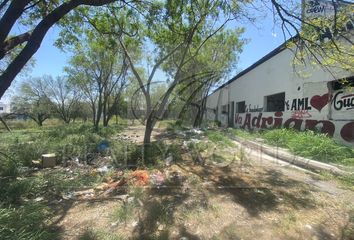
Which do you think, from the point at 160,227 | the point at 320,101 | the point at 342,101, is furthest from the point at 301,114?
the point at 160,227

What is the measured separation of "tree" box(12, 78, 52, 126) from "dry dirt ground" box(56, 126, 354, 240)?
1536 inches

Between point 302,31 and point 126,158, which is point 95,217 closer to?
point 126,158

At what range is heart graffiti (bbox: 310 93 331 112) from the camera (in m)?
11.5

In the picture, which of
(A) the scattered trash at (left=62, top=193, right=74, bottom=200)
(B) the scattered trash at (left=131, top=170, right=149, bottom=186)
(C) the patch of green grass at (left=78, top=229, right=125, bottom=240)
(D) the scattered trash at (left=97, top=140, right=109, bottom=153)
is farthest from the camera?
(D) the scattered trash at (left=97, top=140, right=109, bottom=153)

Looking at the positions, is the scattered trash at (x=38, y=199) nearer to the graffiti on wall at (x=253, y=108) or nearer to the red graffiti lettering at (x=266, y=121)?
the red graffiti lettering at (x=266, y=121)

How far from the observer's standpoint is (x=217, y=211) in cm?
442

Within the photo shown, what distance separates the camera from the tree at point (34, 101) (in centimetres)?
4053

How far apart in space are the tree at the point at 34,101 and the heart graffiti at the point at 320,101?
3685 centimetres

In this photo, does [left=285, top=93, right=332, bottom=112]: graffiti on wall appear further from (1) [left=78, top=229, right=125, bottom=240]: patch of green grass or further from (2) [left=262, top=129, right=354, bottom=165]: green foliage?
(1) [left=78, top=229, right=125, bottom=240]: patch of green grass

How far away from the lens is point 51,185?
213 inches

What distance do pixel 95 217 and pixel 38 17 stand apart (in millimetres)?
5788

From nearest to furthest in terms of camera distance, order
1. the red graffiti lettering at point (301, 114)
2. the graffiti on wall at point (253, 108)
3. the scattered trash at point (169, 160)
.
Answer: the scattered trash at point (169, 160) < the red graffiti lettering at point (301, 114) < the graffiti on wall at point (253, 108)

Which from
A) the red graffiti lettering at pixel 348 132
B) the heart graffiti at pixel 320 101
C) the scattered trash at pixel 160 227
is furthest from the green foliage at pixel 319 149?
the scattered trash at pixel 160 227

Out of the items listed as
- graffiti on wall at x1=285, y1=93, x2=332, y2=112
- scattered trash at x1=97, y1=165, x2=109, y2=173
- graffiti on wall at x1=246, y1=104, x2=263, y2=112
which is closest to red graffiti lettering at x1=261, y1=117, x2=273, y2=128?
graffiti on wall at x1=246, y1=104, x2=263, y2=112
